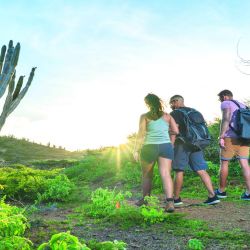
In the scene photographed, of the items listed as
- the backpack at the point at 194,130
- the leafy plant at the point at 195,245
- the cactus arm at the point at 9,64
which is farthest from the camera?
the cactus arm at the point at 9,64

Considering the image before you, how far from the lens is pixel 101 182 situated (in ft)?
46.9

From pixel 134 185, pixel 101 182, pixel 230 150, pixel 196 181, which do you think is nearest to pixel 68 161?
pixel 101 182

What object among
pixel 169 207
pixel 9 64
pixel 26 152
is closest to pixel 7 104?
pixel 9 64

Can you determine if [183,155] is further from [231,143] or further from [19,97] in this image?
[19,97]

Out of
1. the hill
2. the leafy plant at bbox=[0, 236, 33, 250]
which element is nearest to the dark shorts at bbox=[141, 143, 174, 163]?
the leafy plant at bbox=[0, 236, 33, 250]

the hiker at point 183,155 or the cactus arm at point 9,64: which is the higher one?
the cactus arm at point 9,64

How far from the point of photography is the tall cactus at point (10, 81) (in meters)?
10.9

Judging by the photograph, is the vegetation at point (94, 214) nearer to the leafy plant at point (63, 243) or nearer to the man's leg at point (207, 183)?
the leafy plant at point (63, 243)

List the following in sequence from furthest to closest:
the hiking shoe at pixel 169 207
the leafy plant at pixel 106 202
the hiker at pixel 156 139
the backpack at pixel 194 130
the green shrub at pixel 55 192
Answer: the green shrub at pixel 55 192 < the backpack at pixel 194 130 < the hiker at pixel 156 139 < the hiking shoe at pixel 169 207 < the leafy plant at pixel 106 202

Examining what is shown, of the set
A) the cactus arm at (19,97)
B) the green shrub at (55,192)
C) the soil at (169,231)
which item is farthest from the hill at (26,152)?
the soil at (169,231)

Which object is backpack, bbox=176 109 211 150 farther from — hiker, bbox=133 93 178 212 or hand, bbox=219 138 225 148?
hiker, bbox=133 93 178 212

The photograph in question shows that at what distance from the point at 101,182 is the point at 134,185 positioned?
5.81 feet

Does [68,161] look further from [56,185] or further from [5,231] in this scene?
[5,231]

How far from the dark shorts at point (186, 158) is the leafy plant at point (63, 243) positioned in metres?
4.71
